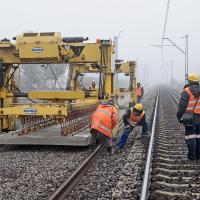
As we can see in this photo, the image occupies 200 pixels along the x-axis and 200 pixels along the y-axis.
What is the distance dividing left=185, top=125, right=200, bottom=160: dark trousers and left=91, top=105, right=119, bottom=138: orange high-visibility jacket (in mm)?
1851

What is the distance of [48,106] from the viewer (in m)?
10.1

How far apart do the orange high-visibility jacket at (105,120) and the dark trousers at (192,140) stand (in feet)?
6.07

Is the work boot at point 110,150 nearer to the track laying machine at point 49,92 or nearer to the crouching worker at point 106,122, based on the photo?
the crouching worker at point 106,122

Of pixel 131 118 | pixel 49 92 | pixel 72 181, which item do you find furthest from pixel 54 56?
pixel 72 181

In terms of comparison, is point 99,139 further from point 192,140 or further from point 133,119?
point 192,140

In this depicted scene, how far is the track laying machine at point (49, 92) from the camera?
1021 centimetres

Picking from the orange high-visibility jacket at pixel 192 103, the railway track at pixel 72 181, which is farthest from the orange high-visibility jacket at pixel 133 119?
the orange high-visibility jacket at pixel 192 103

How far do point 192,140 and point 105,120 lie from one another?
6.73ft

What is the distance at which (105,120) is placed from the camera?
973 centimetres

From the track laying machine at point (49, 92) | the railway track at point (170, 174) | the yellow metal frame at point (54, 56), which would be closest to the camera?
the railway track at point (170, 174)

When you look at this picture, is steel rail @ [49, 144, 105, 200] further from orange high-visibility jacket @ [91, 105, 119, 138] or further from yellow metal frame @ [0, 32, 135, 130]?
yellow metal frame @ [0, 32, 135, 130]

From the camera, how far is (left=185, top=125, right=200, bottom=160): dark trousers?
337 inches

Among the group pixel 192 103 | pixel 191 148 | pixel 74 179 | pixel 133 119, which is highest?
pixel 192 103

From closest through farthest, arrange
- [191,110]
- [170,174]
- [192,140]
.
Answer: [170,174] < [191,110] < [192,140]
